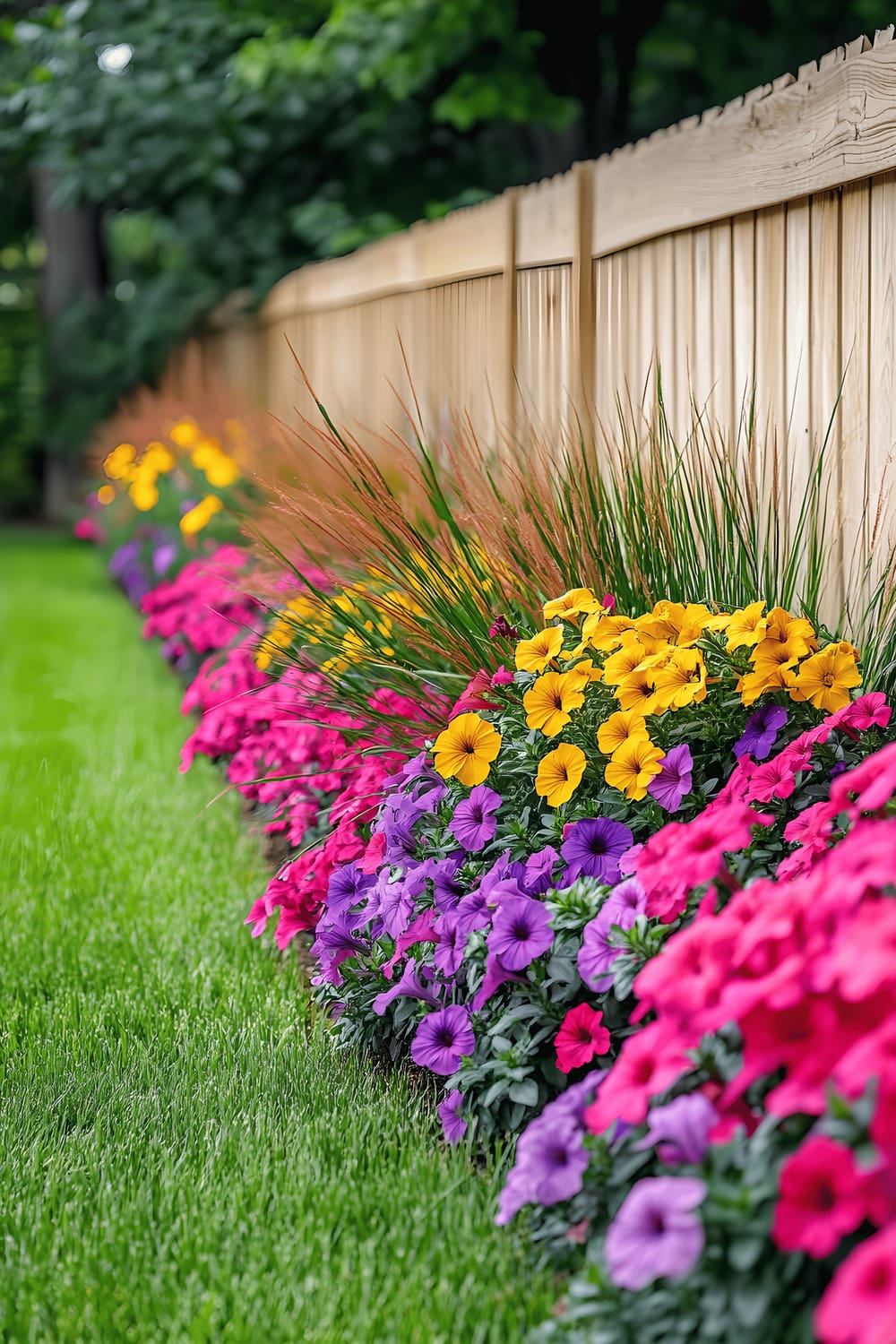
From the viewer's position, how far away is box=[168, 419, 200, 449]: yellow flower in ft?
26.8

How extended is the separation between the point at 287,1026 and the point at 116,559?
20.9 ft

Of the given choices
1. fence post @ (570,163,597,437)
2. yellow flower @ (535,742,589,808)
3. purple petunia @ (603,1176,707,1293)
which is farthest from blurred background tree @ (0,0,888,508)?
purple petunia @ (603,1176,707,1293)

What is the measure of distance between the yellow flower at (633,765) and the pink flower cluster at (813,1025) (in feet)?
1.45

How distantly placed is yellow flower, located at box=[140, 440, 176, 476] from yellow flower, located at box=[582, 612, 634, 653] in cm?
618

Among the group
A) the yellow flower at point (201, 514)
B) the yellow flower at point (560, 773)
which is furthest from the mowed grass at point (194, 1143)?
the yellow flower at point (201, 514)

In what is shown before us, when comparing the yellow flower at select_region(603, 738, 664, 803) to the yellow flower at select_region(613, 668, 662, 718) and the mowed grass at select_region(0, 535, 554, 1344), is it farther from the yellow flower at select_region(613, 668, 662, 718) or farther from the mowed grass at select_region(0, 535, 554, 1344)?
the mowed grass at select_region(0, 535, 554, 1344)

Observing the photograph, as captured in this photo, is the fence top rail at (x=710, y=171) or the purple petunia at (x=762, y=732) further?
the fence top rail at (x=710, y=171)

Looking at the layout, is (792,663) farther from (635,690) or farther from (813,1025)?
(813,1025)

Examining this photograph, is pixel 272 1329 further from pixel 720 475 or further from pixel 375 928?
pixel 720 475

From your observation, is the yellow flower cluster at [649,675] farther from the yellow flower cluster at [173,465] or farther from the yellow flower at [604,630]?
the yellow flower cluster at [173,465]

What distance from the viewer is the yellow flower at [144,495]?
8023 millimetres

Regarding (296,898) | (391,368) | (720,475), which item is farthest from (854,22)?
(296,898)

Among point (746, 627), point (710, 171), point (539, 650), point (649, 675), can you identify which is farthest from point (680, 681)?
point (710, 171)

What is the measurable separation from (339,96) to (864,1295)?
943 centimetres
